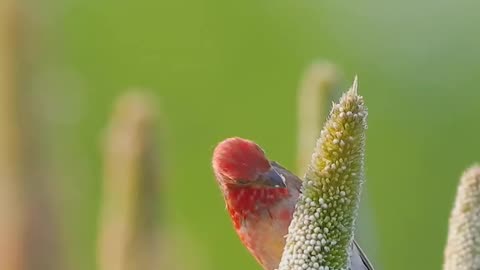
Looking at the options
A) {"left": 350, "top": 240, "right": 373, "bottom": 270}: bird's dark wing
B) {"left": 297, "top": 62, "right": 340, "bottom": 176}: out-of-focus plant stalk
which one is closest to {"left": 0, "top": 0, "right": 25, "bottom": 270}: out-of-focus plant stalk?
{"left": 297, "top": 62, "right": 340, "bottom": 176}: out-of-focus plant stalk

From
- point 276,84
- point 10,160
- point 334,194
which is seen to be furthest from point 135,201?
point 276,84

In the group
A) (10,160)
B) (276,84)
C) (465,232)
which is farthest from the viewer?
(276,84)

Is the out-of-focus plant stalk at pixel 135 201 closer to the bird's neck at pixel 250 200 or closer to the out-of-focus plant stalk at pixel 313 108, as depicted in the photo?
the out-of-focus plant stalk at pixel 313 108

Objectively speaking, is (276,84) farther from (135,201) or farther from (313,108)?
(313,108)

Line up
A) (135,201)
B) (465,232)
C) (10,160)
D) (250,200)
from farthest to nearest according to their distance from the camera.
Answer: (10,160), (135,201), (250,200), (465,232)

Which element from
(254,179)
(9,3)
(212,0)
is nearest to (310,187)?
(254,179)

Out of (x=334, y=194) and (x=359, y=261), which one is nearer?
(x=334, y=194)

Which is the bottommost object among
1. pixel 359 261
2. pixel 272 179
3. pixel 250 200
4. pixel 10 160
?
pixel 10 160

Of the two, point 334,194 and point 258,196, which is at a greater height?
point 334,194

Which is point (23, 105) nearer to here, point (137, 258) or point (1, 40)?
point (1, 40)
